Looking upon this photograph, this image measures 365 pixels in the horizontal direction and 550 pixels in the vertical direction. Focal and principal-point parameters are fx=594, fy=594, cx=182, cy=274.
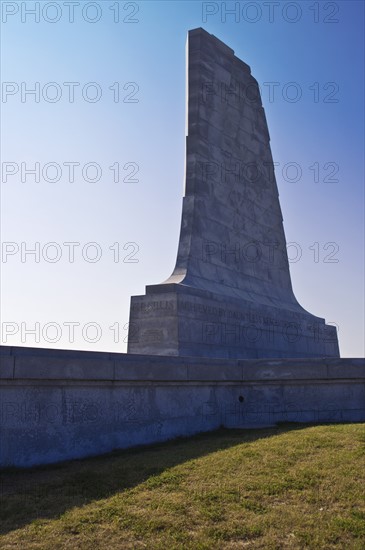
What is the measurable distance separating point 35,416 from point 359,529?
4.46m

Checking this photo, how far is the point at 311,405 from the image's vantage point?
11.5 metres

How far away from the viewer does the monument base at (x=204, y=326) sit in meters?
13.9

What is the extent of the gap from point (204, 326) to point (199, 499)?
8.45 metres

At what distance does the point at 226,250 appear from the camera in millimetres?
17250

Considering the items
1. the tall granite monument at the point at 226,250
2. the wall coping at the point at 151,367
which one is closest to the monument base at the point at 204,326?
the tall granite monument at the point at 226,250

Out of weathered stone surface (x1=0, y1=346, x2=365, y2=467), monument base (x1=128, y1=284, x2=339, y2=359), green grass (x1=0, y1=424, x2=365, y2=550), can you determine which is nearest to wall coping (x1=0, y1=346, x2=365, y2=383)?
weathered stone surface (x1=0, y1=346, x2=365, y2=467)

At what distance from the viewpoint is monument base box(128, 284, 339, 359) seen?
1385 cm

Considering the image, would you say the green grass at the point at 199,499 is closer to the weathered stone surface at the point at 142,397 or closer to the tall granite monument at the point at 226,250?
the weathered stone surface at the point at 142,397

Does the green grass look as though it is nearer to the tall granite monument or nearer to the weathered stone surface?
the weathered stone surface

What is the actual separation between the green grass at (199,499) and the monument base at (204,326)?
547 cm

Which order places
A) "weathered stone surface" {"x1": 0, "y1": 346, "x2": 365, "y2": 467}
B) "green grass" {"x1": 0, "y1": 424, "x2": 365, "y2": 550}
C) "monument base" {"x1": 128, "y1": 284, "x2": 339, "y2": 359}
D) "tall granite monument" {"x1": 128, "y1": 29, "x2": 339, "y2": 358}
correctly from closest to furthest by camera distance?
"green grass" {"x1": 0, "y1": 424, "x2": 365, "y2": 550} → "weathered stone surface" {"x1": 0, "y1": 346, "x2": 365, "y2": 467} → "monument base" {"x1": 128, "y1": 284, "x2": 339, "y2": 359} → "tall granite monument" {"x1": 128, "y1": 29, "x2": 339, "y2": 358}

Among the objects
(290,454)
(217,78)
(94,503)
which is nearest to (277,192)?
(217,78)

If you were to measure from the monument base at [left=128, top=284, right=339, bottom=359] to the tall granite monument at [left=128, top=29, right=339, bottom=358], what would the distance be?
0.02 m

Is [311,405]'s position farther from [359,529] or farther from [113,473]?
[359,529]
